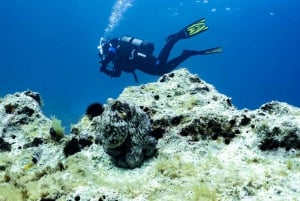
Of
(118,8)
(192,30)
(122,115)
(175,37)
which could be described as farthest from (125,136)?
(118,8)

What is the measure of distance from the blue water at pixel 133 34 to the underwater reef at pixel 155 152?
3190 inches

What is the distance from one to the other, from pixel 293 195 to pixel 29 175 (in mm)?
2620

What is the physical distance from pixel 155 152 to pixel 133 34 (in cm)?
11061

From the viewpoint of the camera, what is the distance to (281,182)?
3.09 m

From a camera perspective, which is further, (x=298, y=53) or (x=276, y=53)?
(x=276, y=53)

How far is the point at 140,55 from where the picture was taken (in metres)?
13.8

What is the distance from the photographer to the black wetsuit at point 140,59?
13352mm

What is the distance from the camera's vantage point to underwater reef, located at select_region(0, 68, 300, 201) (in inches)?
124

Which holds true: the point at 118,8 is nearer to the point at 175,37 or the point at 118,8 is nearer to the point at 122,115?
the point at 175,37

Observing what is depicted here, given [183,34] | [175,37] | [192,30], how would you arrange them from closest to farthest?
[192,30]
[183,34]
[175,37]

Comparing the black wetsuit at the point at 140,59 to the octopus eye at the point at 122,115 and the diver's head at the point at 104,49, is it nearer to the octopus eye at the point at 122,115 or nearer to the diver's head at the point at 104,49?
the diver's head at the point at 104,49

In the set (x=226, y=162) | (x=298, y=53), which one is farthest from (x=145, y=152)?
(x=298, y=53)

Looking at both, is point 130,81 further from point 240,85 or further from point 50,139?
point 50,139

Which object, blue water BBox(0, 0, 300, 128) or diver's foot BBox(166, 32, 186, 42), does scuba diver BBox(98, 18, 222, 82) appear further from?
blue water BBox(0, 0, 300, 128)
